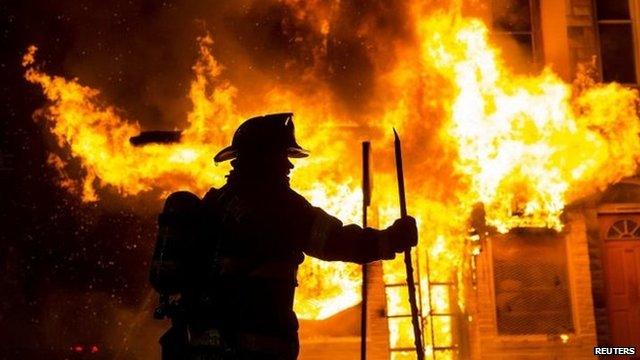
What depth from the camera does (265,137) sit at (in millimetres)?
3395

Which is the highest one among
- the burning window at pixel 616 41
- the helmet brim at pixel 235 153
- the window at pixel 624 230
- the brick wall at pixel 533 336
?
the burning window at pixel 616 41

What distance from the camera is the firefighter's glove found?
3225 mm

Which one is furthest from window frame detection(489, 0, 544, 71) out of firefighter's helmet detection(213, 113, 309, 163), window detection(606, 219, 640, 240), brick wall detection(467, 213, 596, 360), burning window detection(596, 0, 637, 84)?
firefighter's helmet detection(213, 113, 309, 163)

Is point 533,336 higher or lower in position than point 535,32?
lower

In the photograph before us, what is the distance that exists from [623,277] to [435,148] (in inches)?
141

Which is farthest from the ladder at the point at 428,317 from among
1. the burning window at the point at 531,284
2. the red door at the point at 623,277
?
the red door at the point at 623,277

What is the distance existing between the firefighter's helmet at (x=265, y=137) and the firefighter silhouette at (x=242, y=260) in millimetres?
245

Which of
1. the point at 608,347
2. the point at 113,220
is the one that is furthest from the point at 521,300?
the point at 113,220

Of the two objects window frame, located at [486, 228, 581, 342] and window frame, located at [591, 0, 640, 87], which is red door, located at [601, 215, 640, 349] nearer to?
window frame, located at [486, 228, 581, 342]

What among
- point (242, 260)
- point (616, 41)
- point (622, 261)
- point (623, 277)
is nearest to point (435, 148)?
point (622, 261)

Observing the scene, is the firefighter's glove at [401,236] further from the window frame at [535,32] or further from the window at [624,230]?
the window frame at [535,32]

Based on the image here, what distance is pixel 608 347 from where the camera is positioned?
28.9 ft

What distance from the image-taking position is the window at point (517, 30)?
973 centimetres

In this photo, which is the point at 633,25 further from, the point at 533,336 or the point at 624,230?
the point at 533,336
